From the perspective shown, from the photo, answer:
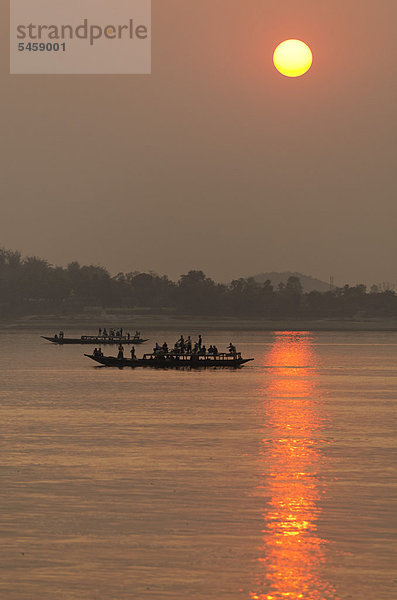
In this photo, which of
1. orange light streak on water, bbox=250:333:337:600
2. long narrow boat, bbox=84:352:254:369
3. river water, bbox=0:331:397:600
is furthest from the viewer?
long narrow boat, bbox=84:352:254:369

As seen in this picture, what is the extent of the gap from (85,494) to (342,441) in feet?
59.7

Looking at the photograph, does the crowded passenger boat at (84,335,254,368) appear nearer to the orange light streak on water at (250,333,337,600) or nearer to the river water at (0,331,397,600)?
the river water at (0,331,397,600)

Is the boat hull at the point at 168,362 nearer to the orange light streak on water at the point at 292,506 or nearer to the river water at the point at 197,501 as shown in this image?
the river water at the point at 197,501

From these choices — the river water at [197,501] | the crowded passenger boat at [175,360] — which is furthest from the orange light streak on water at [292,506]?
the crowded passenger boat at [175,360]

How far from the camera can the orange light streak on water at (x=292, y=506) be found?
72.5ft

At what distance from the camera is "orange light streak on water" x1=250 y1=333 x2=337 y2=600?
2209cm

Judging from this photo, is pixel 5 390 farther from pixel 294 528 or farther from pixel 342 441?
pixel 294 528

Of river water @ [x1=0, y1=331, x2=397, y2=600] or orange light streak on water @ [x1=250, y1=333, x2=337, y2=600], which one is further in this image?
river water @ [x1=0, y1=331, x2=397, y2=600]

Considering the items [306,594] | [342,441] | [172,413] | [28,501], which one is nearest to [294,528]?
[306,594]

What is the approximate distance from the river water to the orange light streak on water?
0.07 m

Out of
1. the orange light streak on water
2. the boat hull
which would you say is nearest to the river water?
the orange light streak on water

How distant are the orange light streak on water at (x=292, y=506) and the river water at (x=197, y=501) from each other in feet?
0.23

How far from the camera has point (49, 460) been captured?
39.3m

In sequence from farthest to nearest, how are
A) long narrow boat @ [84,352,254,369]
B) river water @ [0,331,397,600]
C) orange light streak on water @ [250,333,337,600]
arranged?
long narrow boat @ [84,352,254,369] → river water @ [0,331,397,600] → orange light streak on water @ [250,333,337,600]
